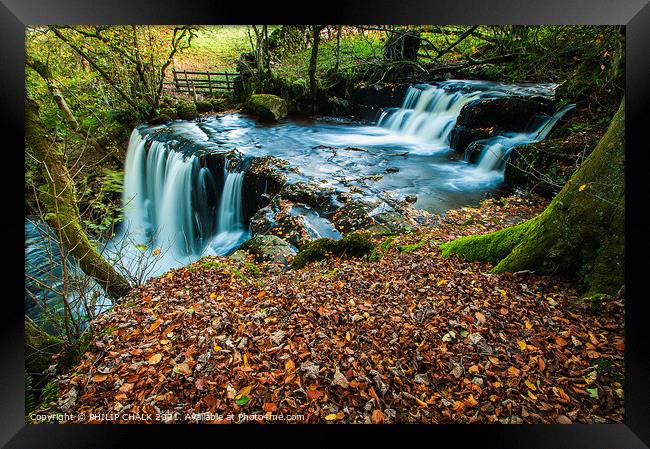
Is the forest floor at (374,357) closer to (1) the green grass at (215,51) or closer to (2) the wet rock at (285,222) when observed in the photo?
(2) the wet rock at (285,222)

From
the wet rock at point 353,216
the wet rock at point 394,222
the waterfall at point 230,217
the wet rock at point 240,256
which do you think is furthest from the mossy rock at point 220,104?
the wet rock at point 394,222

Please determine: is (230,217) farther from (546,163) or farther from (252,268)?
(546,163)

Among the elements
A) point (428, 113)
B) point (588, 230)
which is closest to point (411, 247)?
point (588, 230)

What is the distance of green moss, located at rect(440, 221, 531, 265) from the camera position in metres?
3.24

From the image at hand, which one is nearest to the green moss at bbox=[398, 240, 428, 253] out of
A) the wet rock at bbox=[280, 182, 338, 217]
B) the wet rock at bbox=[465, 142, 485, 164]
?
the wet rock at bbox=[280, 182, 338, 217]

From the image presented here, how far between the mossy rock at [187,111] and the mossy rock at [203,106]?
94 millimetres

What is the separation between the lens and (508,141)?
660cm

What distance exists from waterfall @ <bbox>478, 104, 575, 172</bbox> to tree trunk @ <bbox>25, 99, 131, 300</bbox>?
6.27 meters

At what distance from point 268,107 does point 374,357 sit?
871cm

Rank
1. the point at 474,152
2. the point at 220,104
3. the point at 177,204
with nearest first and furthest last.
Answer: the point at 177,204, the point at 474,152, the point at 220,104

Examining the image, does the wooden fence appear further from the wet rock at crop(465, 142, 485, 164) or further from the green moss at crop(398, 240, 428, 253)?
the green moss at crop(398, 240, 428, 253)

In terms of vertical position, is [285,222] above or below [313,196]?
below
